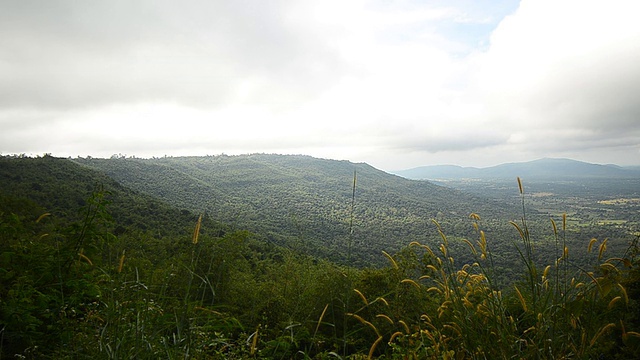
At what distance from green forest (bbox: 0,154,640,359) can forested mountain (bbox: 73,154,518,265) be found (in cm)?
117

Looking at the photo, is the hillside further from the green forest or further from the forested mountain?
the forested mountain

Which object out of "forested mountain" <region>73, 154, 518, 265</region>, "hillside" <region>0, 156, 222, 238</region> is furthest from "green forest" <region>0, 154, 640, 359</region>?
"forested mountain" <region>73, 154, 518, 265</region>

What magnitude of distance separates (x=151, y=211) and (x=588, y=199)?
11212cm

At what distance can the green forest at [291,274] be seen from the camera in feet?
4.64

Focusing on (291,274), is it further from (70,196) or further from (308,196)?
(308,196)

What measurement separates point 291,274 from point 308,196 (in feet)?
323

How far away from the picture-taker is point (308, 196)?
351ft

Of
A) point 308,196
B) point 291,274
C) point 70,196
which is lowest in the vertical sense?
point 308,196

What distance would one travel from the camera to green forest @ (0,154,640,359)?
1415 mm

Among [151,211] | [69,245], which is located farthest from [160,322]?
[151,211]

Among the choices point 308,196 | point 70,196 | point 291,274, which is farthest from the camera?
point 308,196

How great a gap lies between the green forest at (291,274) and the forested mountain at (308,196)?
3.85ft

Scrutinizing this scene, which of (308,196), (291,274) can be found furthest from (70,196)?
(308,196)

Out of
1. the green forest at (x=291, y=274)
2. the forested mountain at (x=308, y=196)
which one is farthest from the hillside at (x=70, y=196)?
the forested mountain at (x=308, y=196)
